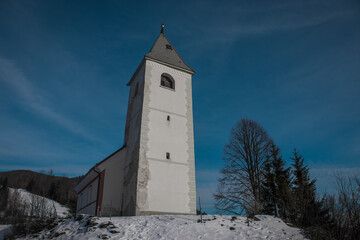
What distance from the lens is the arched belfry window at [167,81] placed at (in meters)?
20.1

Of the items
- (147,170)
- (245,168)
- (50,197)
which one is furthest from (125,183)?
(50,197)

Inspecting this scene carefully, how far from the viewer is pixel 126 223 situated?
12.1m

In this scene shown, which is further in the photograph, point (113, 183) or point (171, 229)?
point (113, 183)

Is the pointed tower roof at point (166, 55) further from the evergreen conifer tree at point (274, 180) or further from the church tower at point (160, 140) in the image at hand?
the evergreen conifer tree at point (274, 180)

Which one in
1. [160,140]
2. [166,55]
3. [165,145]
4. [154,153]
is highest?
[166,55]

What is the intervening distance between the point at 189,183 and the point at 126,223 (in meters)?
5.61

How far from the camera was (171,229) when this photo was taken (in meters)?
11.3

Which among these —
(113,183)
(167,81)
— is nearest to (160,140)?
(113,183)

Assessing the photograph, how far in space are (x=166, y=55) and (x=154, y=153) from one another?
878 centimetres

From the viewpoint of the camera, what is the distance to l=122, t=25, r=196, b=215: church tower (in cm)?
1565

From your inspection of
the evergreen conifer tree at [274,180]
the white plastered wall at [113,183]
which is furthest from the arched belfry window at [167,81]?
the evergreen conifer tree at [274,180]

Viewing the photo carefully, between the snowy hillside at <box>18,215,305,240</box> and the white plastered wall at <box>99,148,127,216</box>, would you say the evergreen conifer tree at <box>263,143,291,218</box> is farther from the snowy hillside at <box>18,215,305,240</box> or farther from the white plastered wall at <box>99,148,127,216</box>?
the white plastered wall at <box>99,148,127,216</box>

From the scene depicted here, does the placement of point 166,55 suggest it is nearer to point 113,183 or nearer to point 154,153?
point 154,153

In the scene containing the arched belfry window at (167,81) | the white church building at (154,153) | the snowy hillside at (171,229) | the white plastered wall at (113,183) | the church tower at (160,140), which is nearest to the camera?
the snowy hillside at (171,229)
